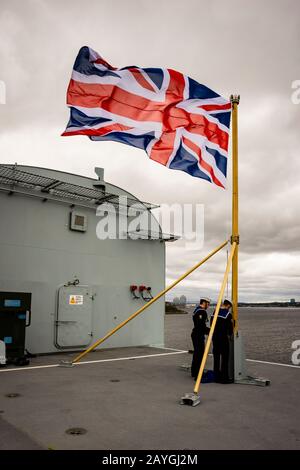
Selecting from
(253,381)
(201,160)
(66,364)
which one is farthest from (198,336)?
(201,160)

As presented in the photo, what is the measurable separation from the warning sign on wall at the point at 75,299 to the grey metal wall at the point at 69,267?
48 cm

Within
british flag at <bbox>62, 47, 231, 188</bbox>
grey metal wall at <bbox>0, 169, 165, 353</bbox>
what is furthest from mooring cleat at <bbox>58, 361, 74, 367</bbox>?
british flag at <bbox>62, 47, 231, 188</bbox>

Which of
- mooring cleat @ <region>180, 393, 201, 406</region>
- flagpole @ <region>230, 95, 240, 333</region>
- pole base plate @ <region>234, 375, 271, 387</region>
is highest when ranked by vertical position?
flagpole @ <region>230, 95, 240, 333</region>

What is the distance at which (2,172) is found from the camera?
10.4m

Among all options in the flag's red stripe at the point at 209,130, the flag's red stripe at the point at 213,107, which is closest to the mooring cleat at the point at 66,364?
the flag's red stripe at the point at 209,130

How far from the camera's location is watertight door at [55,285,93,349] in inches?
438

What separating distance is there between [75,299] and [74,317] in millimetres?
511

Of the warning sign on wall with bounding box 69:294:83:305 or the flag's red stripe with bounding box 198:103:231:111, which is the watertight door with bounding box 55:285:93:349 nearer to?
the warning sign on wall with bounding box 69:294:83:305

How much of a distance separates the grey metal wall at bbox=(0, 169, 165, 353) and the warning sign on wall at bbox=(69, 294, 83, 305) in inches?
19.0

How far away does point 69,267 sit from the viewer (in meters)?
11.6

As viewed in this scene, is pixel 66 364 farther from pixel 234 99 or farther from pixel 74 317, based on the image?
pixel 234 99

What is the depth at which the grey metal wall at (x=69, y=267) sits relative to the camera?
416 inches

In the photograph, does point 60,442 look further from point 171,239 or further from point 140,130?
point 171,239
